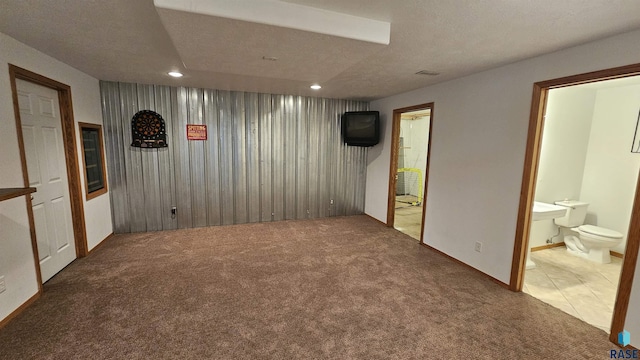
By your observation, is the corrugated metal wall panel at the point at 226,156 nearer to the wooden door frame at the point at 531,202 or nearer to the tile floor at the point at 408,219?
the tile floor at the point at 408,219

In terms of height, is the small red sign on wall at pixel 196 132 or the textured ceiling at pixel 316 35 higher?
the textured ceiling at pixel 316 35

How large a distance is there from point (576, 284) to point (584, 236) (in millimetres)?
906

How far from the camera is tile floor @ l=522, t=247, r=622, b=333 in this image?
2.44m

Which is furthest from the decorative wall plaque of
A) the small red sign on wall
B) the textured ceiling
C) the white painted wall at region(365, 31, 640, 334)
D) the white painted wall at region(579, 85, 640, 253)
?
the white painted wall at region(579, 85, 640, 253)

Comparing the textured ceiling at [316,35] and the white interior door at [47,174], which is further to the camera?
the white interior door at [47,174]

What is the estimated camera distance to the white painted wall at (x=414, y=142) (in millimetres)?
7367

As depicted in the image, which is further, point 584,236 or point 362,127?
point 362,127

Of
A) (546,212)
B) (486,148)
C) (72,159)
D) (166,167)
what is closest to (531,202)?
(486,148)

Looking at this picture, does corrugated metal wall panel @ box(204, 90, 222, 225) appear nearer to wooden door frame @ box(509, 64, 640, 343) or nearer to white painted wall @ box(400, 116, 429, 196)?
wooden door frame @ box(509, 64, 640, 343)

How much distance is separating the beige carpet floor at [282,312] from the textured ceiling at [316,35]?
7.29 feet

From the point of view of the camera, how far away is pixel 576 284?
292 centimetres

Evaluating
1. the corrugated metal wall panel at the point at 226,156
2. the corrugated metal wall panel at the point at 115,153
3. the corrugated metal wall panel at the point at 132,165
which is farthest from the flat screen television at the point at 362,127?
the corrugated metal wall panel at the point at 115,153

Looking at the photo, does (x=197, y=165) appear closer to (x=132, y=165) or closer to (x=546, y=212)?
(x=132, y=165)

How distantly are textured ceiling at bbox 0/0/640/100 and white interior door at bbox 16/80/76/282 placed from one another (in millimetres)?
534
